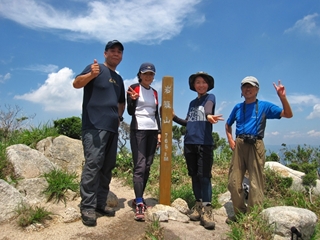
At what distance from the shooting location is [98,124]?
3.84 metres

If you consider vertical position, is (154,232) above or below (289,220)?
below

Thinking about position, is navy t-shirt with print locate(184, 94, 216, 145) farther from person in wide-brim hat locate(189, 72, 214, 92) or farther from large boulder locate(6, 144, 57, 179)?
large boulder locate(6, 144, 57, 179)

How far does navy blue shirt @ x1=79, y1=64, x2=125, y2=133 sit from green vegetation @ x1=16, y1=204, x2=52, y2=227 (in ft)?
4.01

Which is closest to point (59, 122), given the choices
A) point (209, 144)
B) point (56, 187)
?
point (56, 187)

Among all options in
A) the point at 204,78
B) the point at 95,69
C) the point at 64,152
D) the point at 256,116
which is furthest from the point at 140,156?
the point at 64,152

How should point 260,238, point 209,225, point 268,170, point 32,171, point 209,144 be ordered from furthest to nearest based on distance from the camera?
point 268,170 < point 32,171 < point 209,144 < point 209,225 < point 260,238

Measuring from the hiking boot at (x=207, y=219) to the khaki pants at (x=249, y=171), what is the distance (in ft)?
1.47

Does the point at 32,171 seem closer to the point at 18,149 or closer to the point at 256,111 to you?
the point at 18,149

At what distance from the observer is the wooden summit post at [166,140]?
181 inches

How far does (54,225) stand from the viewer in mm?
3797

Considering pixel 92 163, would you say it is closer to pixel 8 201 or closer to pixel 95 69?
pixel 95 69

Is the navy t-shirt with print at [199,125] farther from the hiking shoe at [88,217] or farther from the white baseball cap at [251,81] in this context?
the hiking shoe at [88,217]

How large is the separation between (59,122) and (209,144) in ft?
16.9

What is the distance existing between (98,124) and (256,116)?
215 centimetres
